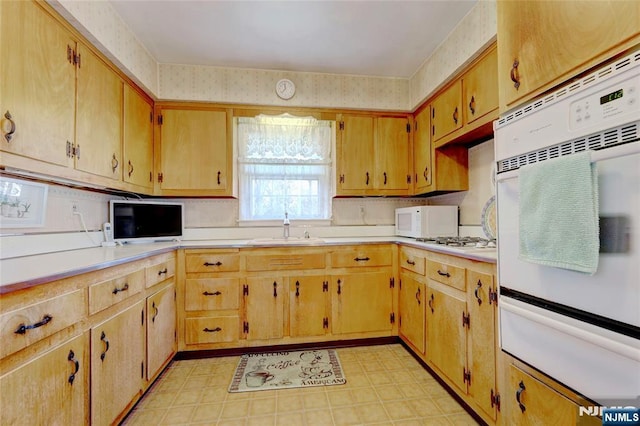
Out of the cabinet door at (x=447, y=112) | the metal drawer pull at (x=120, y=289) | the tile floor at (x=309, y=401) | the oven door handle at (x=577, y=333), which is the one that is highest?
the cabinet door at (x=447, y=112)

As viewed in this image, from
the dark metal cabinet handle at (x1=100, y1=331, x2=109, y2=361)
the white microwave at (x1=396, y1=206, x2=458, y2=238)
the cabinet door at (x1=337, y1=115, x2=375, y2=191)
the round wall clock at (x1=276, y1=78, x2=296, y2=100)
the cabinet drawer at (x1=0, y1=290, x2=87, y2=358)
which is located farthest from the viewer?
the cabinet door at (x1=337, y1=115, x2=375, y2=191)

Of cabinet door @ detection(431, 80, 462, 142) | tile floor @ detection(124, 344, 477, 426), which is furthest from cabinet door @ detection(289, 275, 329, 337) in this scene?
cabinet door @ detection(431, 80, 462, 142)

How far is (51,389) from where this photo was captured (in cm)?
101

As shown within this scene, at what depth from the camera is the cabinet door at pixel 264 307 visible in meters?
2.28

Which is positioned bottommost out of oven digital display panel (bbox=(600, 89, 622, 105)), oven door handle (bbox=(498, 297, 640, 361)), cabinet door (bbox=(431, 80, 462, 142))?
oven door handle (bbox=(498, 297, 640, 361))

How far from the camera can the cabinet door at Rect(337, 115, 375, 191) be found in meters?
2.76

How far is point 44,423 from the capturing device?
0.98 m

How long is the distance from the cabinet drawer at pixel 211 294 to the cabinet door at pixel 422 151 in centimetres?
189

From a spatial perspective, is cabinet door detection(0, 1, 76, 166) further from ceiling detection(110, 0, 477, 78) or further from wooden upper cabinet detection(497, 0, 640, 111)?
wooden upper cabinet detection(497, 0, 640, 111)

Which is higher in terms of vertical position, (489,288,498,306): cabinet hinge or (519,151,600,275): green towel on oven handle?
(519,151,600,275): green towel on oven handle

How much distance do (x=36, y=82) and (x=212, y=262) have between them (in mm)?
1459

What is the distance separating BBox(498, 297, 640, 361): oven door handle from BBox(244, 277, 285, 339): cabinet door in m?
1.66

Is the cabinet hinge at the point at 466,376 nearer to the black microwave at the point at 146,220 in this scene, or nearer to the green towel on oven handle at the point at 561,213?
the green towel on oven handle at the point at 561,213

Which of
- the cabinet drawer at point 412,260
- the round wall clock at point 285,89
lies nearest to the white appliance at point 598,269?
the cabinet drawer at point 412,260
